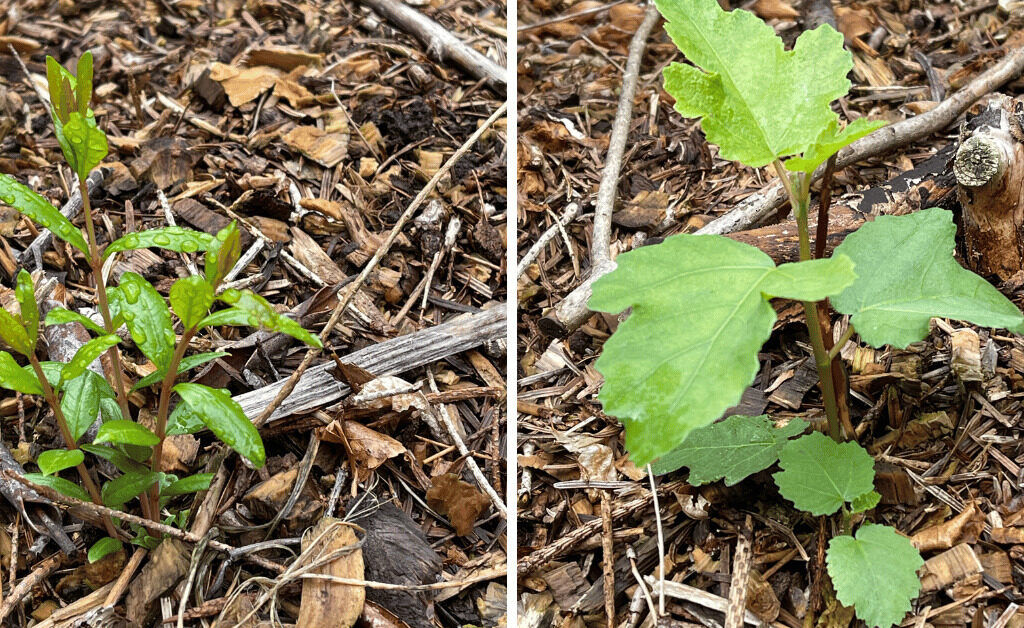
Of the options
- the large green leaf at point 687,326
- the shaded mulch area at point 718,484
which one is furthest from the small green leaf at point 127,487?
the large green leaf at point 687,326

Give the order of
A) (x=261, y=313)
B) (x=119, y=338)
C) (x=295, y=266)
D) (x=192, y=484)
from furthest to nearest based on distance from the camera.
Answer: (x=295, y=266), (x=192, y=484), (x=119, y=338), (x=261, y=313)

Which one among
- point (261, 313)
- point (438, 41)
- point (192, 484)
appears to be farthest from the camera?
point (438, 41)

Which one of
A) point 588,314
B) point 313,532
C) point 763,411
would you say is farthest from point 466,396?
point 763,411

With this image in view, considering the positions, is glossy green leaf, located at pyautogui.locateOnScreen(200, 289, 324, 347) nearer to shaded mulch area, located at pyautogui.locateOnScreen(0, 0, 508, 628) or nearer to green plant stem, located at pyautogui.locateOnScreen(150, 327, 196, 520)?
green plant stem, located at pyautogui.locateOnScreen(150, 327, 196, 520)

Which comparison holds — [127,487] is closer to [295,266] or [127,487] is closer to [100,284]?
[100,284]

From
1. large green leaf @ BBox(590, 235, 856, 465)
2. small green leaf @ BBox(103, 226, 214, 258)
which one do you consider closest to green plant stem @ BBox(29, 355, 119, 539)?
small green leaf @ BBox(103, 226, 214, 258)

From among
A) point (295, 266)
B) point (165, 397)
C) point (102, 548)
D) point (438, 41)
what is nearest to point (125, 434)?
point (165, 397)
